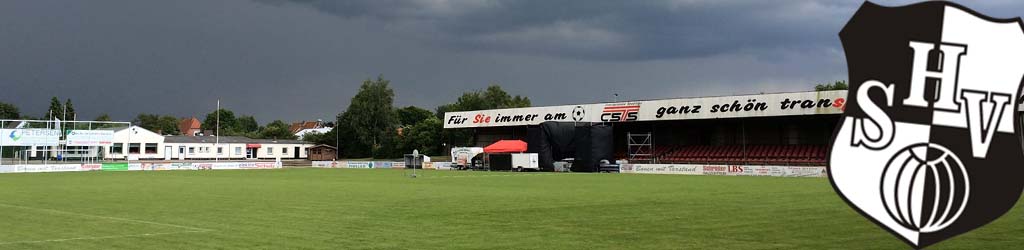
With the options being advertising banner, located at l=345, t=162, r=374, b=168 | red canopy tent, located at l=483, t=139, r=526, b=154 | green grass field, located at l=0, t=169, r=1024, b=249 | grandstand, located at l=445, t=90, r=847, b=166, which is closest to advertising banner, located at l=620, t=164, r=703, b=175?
grandstand, located at l=445, t=90, r=847, b=166

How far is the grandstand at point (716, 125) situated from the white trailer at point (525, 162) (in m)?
6.60

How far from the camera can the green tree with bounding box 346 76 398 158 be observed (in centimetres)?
12225

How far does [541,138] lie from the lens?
6956cm

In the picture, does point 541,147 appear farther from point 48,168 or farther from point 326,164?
point 48,168

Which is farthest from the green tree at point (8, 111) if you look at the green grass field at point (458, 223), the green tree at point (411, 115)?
the green grass field at point (458, 223)

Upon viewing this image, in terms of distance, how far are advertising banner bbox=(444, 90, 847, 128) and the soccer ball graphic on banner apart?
50.0 meters

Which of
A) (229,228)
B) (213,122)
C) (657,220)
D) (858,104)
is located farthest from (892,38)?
(213,122)

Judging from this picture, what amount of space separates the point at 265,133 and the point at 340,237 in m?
152

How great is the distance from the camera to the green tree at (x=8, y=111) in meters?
166

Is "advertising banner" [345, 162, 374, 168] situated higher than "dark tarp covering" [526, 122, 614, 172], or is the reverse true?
"dark tarp covering" [526, 122, 614, 172]

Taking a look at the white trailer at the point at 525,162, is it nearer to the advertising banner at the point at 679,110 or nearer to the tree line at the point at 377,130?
the advertising banner at the point at 679,110

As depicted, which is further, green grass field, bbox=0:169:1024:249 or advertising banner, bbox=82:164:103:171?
advertising banner, bbox=82:164:103:171

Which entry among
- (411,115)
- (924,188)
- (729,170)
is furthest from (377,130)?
(924,188)

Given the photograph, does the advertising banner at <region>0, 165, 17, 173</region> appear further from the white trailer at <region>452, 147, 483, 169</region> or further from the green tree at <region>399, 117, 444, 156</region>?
the green tree at <region>399, 117, 444, 156</region>
